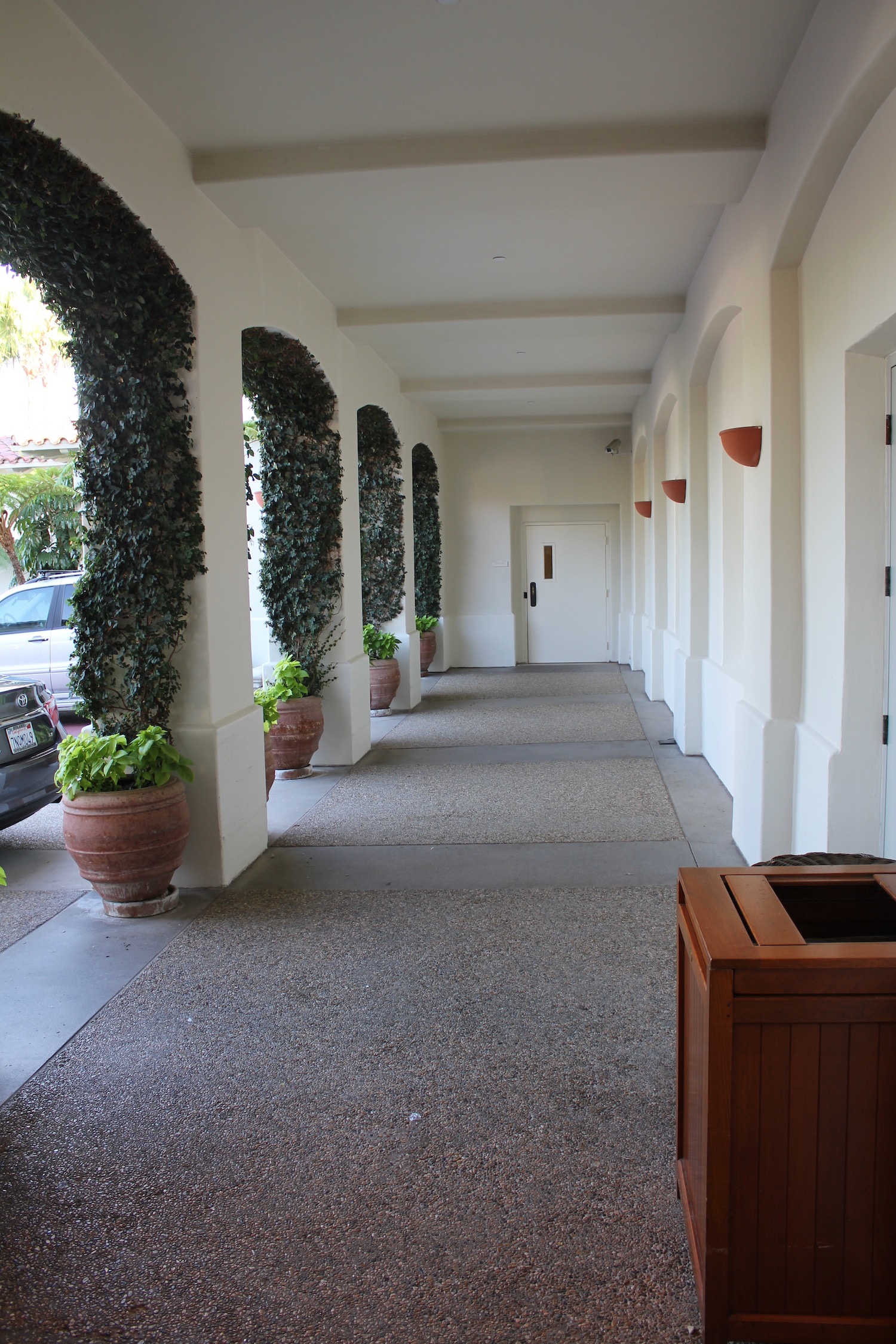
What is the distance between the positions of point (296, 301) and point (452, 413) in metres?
6.07

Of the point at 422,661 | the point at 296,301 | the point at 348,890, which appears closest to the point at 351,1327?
the point at 348,890

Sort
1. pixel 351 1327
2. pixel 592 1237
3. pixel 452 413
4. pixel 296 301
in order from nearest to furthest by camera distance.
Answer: pixel 351 1327, pixel 592 1237, pixel 296 301, pixel 452 413

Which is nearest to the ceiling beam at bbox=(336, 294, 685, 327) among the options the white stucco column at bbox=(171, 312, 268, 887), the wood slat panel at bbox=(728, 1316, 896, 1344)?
the white stucco column at bbox=(171, 312, 268, 887)

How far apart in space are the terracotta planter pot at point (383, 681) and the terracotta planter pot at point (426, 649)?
8.98 feet

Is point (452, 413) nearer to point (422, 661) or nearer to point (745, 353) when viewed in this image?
point (422, 661)

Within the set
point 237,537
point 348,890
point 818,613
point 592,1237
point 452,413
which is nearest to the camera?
point 592,1237

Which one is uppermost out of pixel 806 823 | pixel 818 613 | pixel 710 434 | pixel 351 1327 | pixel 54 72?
pixel 54 72

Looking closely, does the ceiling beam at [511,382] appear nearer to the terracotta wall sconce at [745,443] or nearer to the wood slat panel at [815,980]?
the terracotta wall sconce at [745,443]

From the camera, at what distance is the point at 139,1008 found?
11.1ft

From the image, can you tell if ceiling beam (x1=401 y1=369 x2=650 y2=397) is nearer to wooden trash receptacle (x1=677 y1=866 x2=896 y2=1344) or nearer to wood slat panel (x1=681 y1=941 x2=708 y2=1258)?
wood slat panel (x1=681 y1=941 x2=708 y2=1258)

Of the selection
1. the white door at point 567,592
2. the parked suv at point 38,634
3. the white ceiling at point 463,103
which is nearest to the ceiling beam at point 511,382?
the white ceiling at point 463,103

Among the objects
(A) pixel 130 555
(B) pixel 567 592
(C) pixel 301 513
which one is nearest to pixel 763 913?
(A) pixel 130 555

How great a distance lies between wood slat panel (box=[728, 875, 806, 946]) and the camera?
1755 millimetres

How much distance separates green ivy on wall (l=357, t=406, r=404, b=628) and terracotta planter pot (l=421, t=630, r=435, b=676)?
266cm
